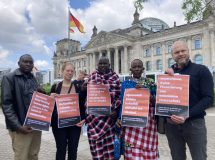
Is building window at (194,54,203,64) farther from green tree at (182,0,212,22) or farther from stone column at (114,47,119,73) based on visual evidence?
green tree at (182,0,212,22)

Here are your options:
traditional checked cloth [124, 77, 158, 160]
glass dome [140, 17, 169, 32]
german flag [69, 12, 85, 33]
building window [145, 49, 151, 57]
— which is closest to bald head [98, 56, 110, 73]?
traditional checked cloth [124, 77, 158, 160]

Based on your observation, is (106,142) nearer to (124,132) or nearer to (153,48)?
(124,132)

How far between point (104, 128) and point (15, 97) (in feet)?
5.22

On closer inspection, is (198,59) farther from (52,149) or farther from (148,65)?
(52,149)

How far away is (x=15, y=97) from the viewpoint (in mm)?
4148

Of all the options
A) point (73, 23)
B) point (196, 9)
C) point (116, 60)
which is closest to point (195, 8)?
point (196, 9)

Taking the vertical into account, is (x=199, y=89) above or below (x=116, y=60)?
below

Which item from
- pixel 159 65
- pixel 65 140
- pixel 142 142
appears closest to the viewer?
pixel 142 142

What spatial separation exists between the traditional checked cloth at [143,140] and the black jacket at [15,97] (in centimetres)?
175

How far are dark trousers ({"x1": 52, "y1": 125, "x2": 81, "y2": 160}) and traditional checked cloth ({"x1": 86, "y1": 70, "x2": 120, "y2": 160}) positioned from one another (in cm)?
40

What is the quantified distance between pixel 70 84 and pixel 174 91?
6.75ft

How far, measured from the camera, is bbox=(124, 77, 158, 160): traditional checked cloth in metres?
3.98

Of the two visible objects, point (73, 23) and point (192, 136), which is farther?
point (73, 23)

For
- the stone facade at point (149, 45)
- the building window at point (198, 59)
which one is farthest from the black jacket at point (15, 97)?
the building window at point (198, 59)
